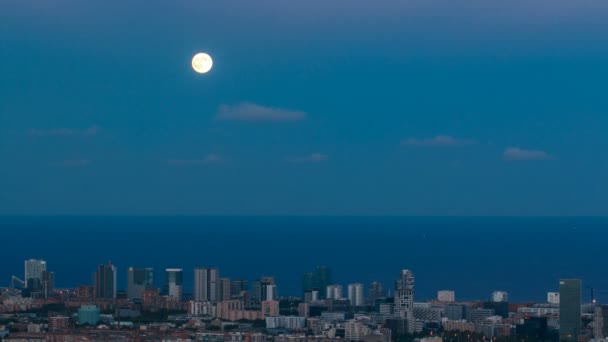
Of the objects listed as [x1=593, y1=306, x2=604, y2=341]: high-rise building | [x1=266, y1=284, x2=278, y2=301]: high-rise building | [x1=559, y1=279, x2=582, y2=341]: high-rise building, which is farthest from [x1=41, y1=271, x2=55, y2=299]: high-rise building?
[x1=593, y1=306, x2=604, y2=341]: high-rise building

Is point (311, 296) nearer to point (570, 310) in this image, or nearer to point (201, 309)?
point (201, 309)

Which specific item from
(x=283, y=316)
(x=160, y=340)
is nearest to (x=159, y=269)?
(x=283, y=316)

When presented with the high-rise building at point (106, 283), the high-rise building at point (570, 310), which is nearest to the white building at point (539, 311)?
the high-rise building at point (570, 310)

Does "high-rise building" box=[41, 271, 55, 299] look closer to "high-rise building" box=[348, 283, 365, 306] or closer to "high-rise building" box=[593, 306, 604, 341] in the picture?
"high-rise building" box=[348, 283, 365, 306]

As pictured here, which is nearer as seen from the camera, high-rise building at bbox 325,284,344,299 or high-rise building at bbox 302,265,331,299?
high-rise building at bbox 325,284,344,299

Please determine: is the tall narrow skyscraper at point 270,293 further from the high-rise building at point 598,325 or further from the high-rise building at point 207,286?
the high-rise building at point 598,325

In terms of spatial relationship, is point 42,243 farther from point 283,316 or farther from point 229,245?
point 283,316

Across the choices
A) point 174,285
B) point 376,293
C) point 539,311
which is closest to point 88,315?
point 174,285
